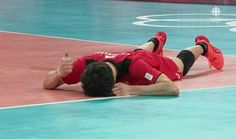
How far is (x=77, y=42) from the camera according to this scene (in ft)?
43.7

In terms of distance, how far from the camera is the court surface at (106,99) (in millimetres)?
6492

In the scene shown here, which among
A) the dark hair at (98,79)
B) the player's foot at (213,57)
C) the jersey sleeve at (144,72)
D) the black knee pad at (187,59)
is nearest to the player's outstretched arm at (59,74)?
the dark hair at (98,79)

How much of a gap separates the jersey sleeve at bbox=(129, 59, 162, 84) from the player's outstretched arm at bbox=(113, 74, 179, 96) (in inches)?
2.3

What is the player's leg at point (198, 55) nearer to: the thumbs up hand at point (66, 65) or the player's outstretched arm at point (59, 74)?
the player's outstretched arm at point (59, 74)

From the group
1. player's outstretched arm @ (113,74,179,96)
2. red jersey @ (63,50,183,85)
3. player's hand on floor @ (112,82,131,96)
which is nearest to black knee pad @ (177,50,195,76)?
red jersey @ (63,50,183,85)

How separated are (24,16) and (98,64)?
1157 centimetres

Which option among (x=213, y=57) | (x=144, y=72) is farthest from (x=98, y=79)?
(x=213, y=57)

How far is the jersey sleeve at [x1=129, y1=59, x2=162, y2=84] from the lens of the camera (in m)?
7.91

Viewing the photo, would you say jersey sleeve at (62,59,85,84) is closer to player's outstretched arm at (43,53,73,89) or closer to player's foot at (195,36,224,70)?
player's outstretched arm at (43,53,73,89)

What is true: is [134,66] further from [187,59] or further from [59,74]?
[187,59]

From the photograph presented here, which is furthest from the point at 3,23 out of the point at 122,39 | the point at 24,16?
the point at 122,39

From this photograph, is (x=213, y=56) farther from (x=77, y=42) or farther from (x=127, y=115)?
(x=77, y=42)

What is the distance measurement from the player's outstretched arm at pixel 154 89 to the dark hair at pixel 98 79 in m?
0.12

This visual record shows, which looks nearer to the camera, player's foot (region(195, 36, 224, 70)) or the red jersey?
the red jersey
